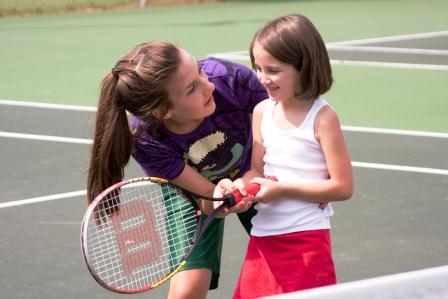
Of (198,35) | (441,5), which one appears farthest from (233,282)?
(441,5)

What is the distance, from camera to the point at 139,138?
14.1 ft

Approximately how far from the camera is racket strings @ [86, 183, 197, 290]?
395 cm

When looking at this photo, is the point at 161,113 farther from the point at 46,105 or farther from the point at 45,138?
the point at 46,105

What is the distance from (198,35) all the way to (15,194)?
8.76 m

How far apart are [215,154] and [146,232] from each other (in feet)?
1.80

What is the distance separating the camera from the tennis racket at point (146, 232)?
3909mm

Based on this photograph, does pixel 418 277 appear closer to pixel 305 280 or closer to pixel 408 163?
pixel 305 280

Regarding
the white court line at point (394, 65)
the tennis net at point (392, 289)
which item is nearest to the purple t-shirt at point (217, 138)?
the tennis net at point (392, 289)

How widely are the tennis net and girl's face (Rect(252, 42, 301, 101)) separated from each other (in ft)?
4.17

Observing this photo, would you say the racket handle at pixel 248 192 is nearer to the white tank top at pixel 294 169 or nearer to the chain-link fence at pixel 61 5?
the white tank top at pixel 294 169

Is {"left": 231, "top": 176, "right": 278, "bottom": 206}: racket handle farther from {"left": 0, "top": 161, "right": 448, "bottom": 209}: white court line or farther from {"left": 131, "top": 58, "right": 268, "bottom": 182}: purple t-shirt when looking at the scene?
{"left": 0, "top": 161, "right": 448, "bottom": 209}: white court line

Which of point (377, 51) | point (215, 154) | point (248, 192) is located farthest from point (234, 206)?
point (377, 51)

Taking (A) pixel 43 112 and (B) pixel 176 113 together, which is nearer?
(B) pixel 176 113

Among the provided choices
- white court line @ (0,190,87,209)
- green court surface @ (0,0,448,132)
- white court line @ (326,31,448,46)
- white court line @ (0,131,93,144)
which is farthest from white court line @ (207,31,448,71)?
white court line @ (0,190,87,209)
